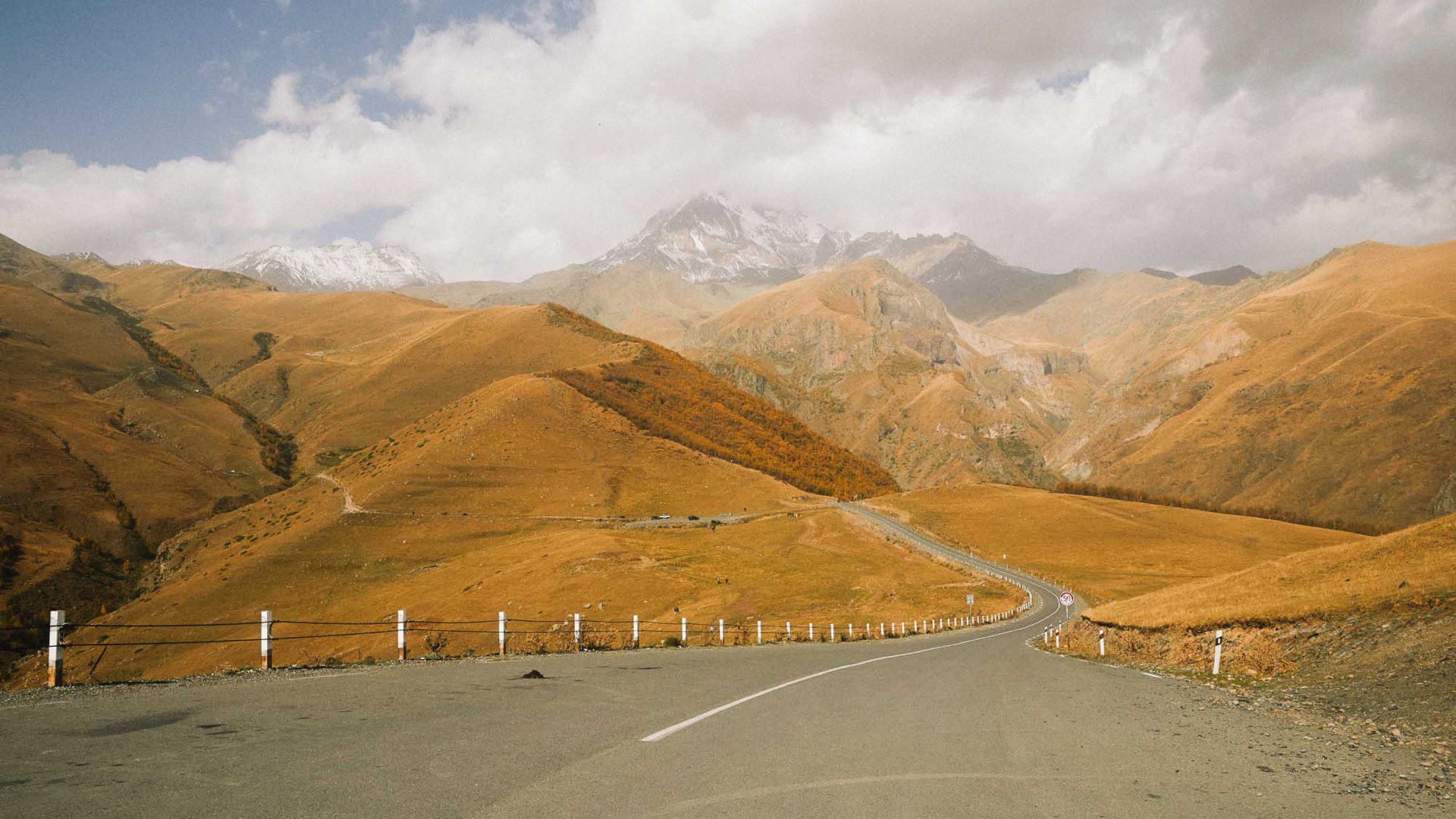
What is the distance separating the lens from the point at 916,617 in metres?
63.6

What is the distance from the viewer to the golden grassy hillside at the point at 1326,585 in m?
18.7

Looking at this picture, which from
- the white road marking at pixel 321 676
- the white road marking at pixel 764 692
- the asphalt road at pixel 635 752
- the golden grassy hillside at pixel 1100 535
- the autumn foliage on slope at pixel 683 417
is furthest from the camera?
the autumn foliage on slope at pixel 683 417

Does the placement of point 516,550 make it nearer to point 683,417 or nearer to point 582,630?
point 582,630

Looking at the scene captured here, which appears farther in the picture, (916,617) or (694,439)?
(694,439)

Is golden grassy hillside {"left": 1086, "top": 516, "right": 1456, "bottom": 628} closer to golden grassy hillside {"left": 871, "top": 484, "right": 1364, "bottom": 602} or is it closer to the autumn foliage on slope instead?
golden grassy hillside {"left": 871, "top": 484, "right": 1364, "bottom": 602}

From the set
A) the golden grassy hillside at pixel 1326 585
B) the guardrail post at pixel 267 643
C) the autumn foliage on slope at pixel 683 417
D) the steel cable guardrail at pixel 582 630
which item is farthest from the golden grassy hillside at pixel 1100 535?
the guardrail post at pixel 267 643

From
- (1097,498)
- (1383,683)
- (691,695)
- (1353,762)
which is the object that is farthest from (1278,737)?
(1097,498)

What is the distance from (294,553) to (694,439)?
85388 millimetres

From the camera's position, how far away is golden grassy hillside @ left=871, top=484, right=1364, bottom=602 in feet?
364

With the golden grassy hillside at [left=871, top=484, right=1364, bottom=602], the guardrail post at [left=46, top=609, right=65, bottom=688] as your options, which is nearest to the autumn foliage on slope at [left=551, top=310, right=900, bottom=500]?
the golden grassy hillside at [left=871, top=484, right=1364, bottom=602]

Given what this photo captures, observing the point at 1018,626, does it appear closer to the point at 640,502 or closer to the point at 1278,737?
the point at 1278,737

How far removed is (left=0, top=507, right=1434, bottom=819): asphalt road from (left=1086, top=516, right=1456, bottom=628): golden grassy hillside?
704 cm

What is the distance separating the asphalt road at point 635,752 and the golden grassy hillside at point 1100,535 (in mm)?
91888

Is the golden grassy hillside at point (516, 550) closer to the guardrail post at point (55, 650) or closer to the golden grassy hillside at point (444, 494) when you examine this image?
the golden grassy hillside at point (444, 494)
